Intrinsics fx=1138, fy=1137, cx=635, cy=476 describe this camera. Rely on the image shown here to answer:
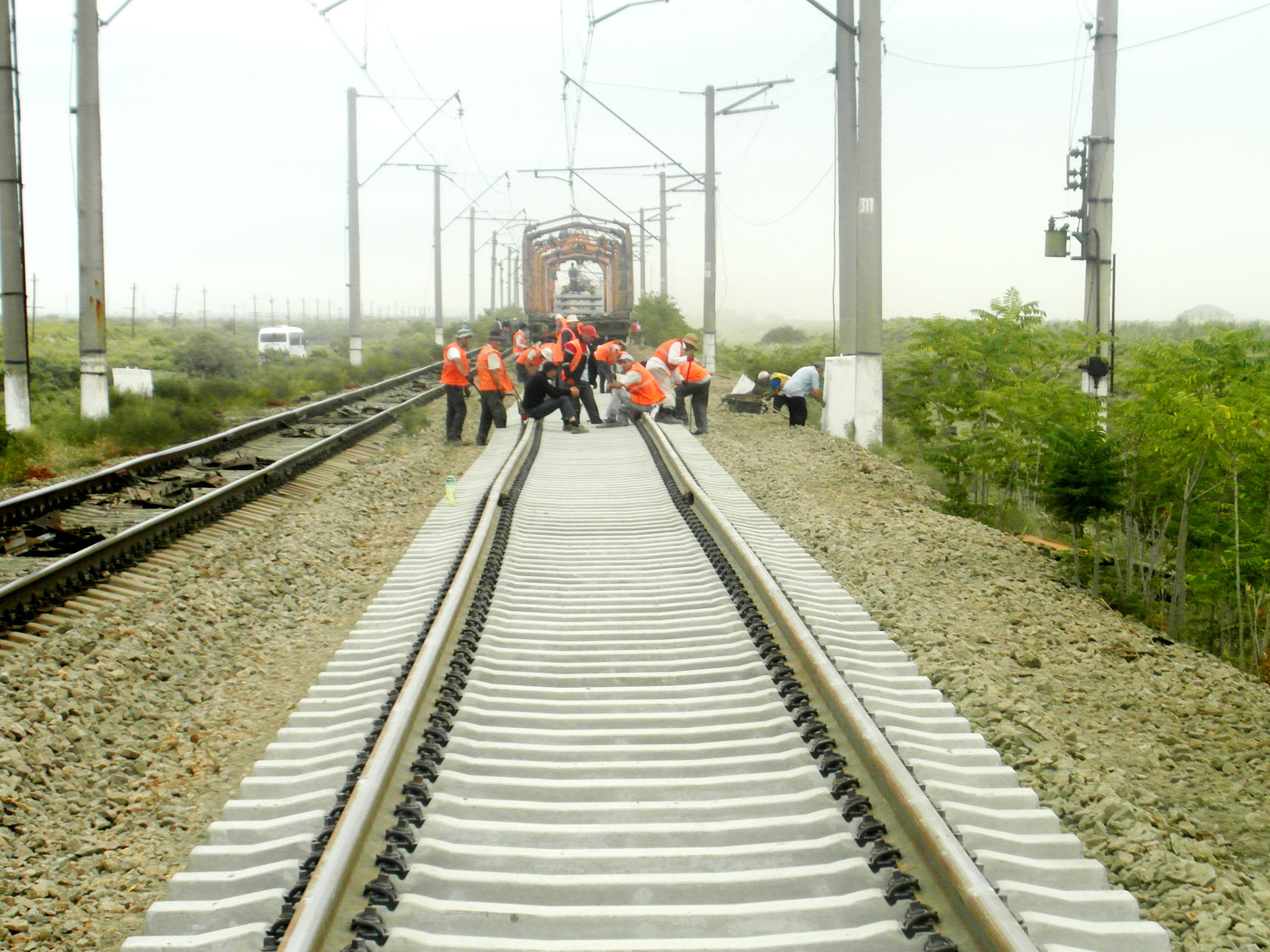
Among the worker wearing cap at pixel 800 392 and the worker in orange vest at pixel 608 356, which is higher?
the worker in orange vest at pixel 608 356

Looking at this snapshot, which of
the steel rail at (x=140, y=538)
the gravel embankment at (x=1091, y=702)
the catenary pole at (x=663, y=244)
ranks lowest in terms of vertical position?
the gravel embankment at (x=1091, y=702)

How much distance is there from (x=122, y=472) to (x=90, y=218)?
7.10 m

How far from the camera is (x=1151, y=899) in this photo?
3.92 m

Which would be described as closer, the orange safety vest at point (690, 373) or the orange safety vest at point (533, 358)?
the orange safety vest at point (690, 373)

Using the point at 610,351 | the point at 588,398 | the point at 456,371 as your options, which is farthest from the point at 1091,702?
the point at 610,351

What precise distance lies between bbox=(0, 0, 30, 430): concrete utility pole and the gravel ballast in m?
8.14

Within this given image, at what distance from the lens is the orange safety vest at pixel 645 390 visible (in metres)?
16.8

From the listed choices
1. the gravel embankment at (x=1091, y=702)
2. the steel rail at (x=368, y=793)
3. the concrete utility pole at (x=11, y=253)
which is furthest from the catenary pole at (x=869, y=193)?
the concrete utility pole at (x=11, y=253)

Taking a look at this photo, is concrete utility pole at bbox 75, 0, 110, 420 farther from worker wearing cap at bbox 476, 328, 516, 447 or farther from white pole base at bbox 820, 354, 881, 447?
white pole base at bbox 820, 354, 881, 447

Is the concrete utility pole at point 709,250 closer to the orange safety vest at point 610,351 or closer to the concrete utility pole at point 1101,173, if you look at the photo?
the orange safety vest at point 610,351

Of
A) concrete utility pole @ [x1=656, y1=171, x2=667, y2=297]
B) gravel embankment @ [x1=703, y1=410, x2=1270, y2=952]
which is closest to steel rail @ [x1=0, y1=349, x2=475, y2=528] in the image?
gravel embankment @ [x1=703, y1=410, x2=1270, y2=952]

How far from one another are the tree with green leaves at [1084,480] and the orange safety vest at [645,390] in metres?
7.29

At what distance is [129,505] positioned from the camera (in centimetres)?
1054

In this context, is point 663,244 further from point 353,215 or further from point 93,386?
point 93,386
